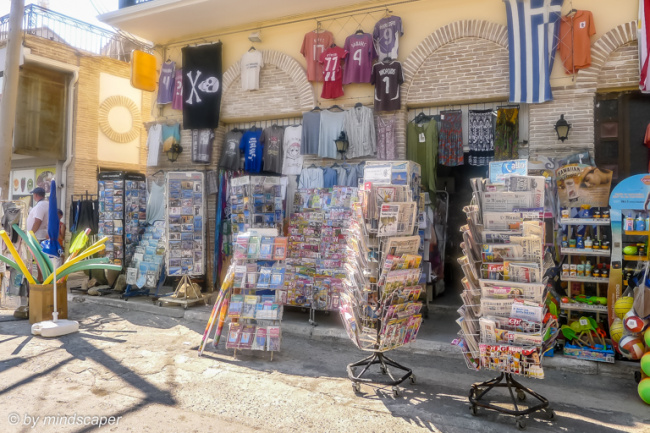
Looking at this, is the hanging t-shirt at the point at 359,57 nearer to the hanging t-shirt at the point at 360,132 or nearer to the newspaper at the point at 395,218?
the hanging t-shirt at the point at 360,132

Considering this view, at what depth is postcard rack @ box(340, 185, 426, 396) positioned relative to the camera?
4605 mm

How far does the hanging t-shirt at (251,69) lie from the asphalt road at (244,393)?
5142 millimetres

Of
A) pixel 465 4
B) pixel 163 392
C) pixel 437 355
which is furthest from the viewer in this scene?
pixel 465 4

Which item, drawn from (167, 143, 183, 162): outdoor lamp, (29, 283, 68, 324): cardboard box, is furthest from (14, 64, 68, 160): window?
(29, 283, 68, 324): cardboard box

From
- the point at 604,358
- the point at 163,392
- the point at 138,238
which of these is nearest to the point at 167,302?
the point at 138,238

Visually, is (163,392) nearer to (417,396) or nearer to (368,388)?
(368,388)

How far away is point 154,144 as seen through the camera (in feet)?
32.6

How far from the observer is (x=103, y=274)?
9789mm

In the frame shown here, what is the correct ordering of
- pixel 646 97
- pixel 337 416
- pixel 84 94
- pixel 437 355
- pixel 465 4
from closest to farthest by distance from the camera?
pixel 337 416
pixel 437 355
pixel 646 97
pixel 465 4
pixel 84 94

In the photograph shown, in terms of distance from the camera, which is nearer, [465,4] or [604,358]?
[604,358]

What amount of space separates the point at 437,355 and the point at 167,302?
478 cm

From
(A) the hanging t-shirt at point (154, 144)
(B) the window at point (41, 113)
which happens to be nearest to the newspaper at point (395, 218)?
(A) the hanging t-shirt at point (154, 144)

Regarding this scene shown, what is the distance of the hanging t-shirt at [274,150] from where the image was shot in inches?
350

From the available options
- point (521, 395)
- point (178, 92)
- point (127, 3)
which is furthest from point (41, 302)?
point (521, 395)
